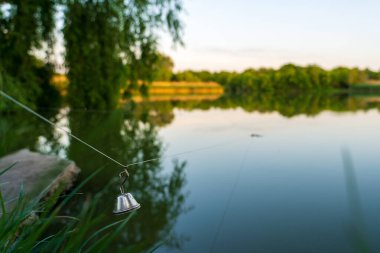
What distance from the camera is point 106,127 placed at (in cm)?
1034

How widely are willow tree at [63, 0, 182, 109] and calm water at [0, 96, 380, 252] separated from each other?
87.5 inches

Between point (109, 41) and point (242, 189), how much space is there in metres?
6.73

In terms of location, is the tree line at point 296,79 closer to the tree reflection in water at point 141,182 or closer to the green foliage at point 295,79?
the green foliage at point 295,79

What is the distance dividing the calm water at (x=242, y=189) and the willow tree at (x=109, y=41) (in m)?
2.22

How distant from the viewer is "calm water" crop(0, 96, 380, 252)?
2781 mm

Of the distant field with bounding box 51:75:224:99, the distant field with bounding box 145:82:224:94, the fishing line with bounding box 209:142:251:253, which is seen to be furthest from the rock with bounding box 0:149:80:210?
the distant field with bounding box 145:82:224:94

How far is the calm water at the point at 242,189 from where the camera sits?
109 inches

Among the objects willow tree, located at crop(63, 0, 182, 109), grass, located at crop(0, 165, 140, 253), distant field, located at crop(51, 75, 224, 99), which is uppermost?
willow tree, located at crop(63, 0, 182, 109)

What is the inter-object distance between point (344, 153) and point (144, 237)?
265 centimetres

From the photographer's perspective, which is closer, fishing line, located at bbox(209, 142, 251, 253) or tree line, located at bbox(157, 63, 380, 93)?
fishing line, located at bbox(209, 142, 251, 253)

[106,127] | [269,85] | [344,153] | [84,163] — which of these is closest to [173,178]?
[84,163]

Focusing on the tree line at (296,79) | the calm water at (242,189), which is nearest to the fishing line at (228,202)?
the calm water at (242,189)

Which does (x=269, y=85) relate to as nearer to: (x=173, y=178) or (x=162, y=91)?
(x=162, y=91)

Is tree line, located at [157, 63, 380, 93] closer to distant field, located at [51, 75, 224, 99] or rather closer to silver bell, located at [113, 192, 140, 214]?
distant field, located at [51, 75, 224, 99]
